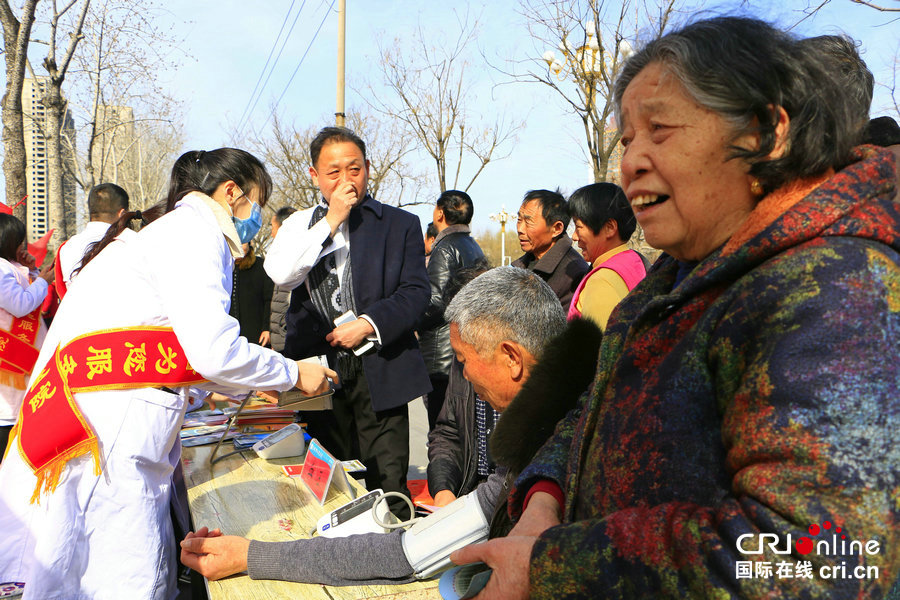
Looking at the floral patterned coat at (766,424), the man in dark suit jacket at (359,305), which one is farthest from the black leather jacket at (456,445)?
the floral patterned coat at (766,424)

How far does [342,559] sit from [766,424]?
1218 mm

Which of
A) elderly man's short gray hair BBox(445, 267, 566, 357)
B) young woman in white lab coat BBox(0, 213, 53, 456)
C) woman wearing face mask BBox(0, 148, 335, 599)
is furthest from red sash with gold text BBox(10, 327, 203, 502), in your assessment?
young woman in white lab coat BBox(0, 213, 53, 456)

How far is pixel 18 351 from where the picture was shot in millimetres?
3822

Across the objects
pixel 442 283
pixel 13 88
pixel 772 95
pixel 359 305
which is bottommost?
pixel 442 283

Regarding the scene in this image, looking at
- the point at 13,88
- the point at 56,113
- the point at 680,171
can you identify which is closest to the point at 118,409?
the point at 680,171

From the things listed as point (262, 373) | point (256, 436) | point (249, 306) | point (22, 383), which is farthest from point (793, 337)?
point (249, 306)

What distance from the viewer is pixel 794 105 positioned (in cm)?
90

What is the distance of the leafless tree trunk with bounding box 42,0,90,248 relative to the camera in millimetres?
7676

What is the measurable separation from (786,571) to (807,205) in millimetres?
444

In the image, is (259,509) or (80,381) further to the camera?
(259,509)

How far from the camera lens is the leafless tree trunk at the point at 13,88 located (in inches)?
233

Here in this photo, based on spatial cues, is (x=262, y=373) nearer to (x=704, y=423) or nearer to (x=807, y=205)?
(x=704, y=423)

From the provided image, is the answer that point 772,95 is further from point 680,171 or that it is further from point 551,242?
point 551,242

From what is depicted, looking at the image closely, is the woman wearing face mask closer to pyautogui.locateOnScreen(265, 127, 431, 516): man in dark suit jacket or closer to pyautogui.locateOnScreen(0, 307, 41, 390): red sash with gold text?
pyautogui.locateOnScreen(265, 127, 431, 516): man in dark suit jacket
